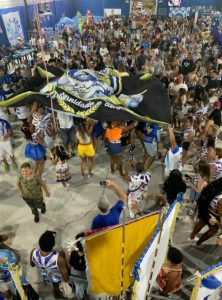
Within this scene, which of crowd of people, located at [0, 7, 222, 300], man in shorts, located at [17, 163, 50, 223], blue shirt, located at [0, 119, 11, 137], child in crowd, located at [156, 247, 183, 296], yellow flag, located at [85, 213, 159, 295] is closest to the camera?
yellow flag, located at [85, 213, 159, 295]

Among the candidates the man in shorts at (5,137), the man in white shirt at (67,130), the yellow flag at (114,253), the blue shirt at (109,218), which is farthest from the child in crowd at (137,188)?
the man in shorts at (5,137)

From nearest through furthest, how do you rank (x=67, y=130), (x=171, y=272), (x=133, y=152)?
(x=171, y=272) → (x=67, y=130) → (x=133, y=152)

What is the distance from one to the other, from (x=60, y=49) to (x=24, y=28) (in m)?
5.34

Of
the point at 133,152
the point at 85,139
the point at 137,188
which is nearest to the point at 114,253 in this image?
the point at 137,188

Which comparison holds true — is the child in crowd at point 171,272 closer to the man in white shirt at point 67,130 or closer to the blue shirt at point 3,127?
the man in white shirt at point 67,130

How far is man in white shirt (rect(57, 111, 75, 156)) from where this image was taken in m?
5.44

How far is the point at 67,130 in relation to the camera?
5.76m

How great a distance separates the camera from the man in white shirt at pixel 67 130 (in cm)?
544

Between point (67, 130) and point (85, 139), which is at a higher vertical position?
point (85, 139)

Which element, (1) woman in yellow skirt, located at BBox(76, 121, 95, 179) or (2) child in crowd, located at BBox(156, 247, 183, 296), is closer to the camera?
(2) child in crowd, located at BBox(156, 247, 183, 296)

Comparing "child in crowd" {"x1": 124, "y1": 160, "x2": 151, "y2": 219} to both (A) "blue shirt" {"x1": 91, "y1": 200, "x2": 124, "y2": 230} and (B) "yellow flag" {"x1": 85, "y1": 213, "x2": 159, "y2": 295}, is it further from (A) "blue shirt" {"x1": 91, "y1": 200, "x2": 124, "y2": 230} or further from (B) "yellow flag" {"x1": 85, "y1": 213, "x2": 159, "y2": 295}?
(B) "yellow flag" {"x1": 85, "y1": 213, "x2": 159, "y2": 295}

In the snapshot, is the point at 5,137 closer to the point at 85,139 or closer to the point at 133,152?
the point at 85,139

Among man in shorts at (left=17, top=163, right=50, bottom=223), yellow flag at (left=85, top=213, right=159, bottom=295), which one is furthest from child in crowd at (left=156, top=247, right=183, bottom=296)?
man in shorts at (left=17, top=163, right=50, bottom=223)

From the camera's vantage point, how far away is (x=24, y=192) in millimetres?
4020
